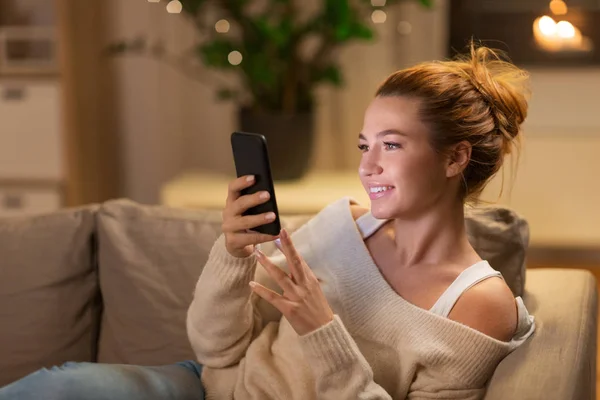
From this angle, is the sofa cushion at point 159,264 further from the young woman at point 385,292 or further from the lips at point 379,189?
the lips at point 379,189

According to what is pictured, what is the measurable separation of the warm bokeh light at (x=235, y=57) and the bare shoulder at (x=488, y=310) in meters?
1.96

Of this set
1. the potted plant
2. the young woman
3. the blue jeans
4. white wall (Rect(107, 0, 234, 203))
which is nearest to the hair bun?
the young woman

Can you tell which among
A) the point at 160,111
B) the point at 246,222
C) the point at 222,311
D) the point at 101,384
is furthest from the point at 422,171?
the point at 160,111

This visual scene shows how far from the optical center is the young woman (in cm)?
134

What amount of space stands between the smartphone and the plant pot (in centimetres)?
175

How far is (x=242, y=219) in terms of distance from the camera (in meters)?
1.38

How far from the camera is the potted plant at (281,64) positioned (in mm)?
3096

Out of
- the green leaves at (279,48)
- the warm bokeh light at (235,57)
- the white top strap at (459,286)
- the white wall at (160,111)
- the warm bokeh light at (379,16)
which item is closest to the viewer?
the white top strap at (459,286)

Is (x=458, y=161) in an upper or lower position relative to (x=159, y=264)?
upper

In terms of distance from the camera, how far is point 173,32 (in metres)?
3.72

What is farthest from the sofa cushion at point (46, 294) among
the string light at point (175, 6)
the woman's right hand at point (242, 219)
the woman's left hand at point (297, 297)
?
the string light at point (175, 6)

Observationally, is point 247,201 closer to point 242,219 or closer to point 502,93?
point 242,219

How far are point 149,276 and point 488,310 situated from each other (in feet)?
2.26

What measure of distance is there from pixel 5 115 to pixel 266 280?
208cm
